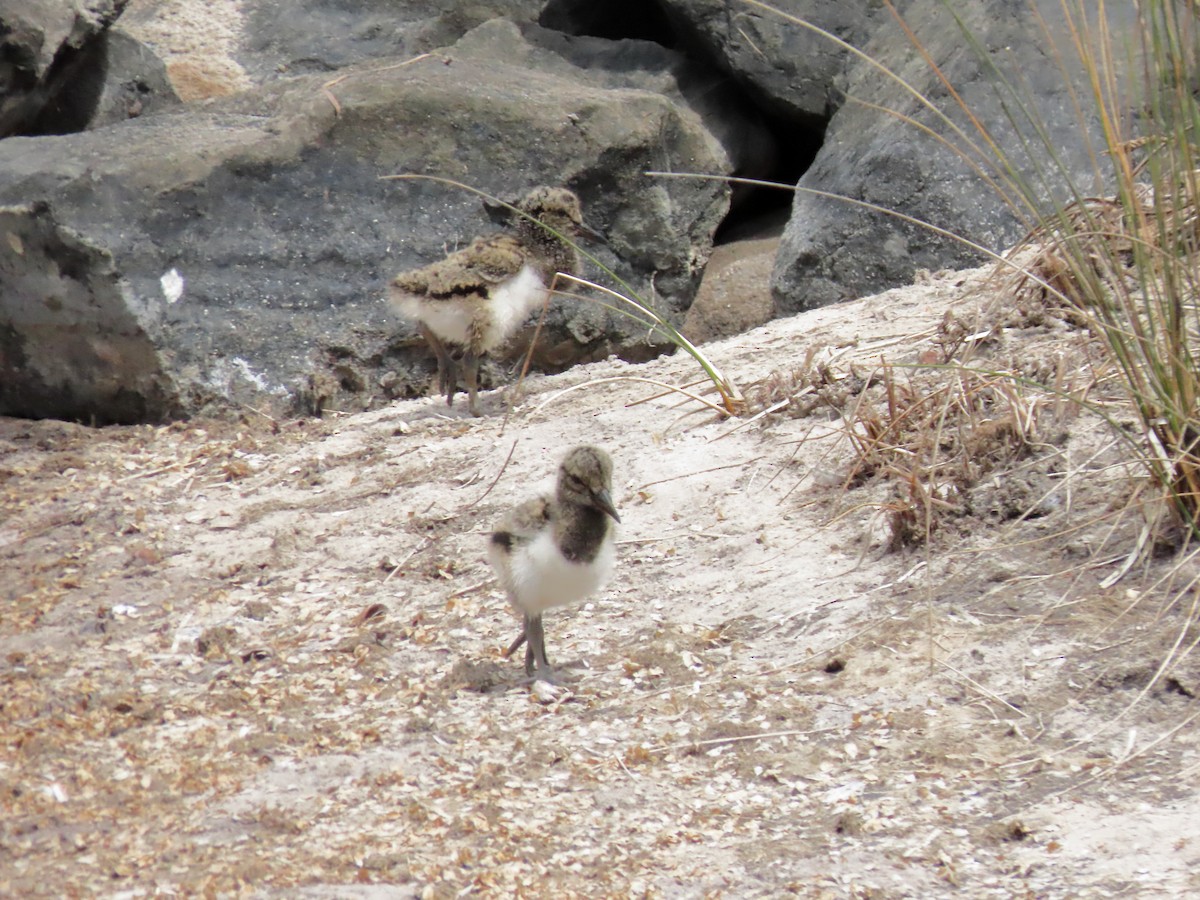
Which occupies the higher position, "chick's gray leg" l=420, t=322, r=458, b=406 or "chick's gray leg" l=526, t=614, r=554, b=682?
"chick's gray leg" l=526, t=614, r=554, b=682

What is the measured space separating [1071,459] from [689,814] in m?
1.89

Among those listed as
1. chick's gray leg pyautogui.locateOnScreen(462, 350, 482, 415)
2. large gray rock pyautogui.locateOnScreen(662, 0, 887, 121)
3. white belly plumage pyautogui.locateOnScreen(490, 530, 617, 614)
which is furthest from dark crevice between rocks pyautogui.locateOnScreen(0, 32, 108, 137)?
white belly plumage pyautogui.locateOnScreen(490, 530, 617, 614)

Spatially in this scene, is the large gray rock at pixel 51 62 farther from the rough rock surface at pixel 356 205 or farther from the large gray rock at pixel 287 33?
the large gray rock at pixel 287 33

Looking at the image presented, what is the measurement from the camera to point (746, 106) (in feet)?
33.1

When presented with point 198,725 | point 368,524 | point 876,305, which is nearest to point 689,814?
point 198,725

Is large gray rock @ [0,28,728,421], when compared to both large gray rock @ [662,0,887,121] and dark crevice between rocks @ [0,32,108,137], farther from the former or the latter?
large gray rock @ [662,0,887,121]

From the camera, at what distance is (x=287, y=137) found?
7.11 metres

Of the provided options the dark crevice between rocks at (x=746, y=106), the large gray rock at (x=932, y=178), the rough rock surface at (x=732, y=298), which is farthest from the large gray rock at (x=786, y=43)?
the large gray rock at (x=932, y=178)

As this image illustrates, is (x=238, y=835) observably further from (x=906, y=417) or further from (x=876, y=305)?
(x=876, y=305)

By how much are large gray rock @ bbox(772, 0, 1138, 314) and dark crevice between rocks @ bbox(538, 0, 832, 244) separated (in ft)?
6.28

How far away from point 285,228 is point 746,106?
4235 mm

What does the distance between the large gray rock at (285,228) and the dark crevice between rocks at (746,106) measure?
2316mm

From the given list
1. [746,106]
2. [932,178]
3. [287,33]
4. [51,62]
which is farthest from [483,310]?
[287,33]

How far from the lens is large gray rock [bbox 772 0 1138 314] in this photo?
A: 725cm
